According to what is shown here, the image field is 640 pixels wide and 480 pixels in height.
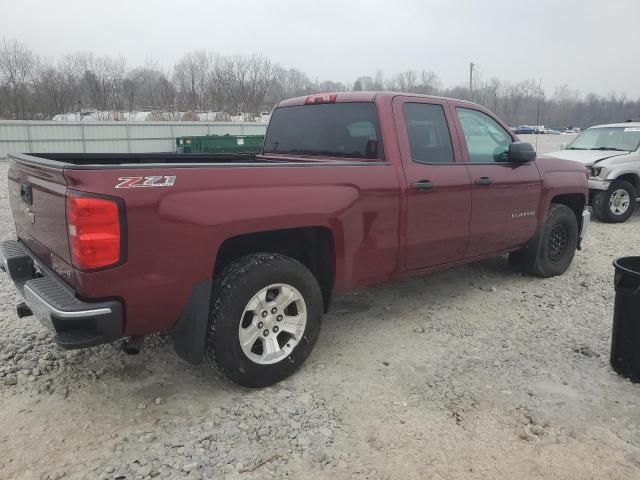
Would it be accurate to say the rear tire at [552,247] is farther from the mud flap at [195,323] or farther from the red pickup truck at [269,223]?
the mud flap at [195,323]

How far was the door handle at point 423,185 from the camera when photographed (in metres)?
3.93

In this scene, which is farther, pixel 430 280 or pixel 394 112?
pixel 430 280

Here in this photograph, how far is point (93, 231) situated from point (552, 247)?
4.91 m

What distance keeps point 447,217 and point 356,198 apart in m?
1.04

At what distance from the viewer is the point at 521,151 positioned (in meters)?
4.68

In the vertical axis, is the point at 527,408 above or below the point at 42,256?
below

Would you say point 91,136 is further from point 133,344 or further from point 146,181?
point 146,181

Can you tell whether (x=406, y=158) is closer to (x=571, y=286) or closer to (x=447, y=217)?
(x=447, y=217)

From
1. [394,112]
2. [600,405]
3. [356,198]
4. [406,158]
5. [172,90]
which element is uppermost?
[172,90]

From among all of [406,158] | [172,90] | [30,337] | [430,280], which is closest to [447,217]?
[406,158]

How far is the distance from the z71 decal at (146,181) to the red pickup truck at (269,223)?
10 mm

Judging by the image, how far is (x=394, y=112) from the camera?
3.99 m

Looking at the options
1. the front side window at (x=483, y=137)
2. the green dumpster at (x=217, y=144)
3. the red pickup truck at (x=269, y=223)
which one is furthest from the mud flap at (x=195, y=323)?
the green dumpster at (x=217, y=144)

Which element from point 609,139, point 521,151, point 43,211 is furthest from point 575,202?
point 609,139
